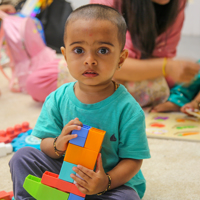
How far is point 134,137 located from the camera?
588 mm

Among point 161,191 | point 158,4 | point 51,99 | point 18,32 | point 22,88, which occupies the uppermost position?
point 158,4

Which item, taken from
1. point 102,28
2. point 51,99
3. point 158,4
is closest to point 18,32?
point 158,4

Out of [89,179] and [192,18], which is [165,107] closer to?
[89,179]

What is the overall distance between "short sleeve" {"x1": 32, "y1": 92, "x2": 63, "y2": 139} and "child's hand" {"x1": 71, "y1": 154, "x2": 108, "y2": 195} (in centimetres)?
13

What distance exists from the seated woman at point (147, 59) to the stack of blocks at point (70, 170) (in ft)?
2.36

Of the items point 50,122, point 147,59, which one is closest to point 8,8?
point 147,59

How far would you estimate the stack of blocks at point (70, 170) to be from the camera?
54cm

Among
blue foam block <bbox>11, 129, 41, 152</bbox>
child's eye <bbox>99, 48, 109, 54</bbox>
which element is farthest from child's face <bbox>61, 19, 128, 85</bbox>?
blue foam block <bbox>11, 129, 41, 152</bbox>

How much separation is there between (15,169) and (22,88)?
108 centimetres

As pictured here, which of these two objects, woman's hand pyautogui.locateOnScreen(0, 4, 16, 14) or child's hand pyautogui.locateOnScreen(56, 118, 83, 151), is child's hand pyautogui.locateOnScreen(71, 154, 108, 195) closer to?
child's hand pyautogui.locateOnScreen(56, 118, 83, 151)

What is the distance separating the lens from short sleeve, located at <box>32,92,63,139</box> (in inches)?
25.4

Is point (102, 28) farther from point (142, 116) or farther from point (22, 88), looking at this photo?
point (22, 88)

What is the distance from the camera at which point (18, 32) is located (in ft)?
5.38

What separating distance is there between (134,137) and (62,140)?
0.16 meters
